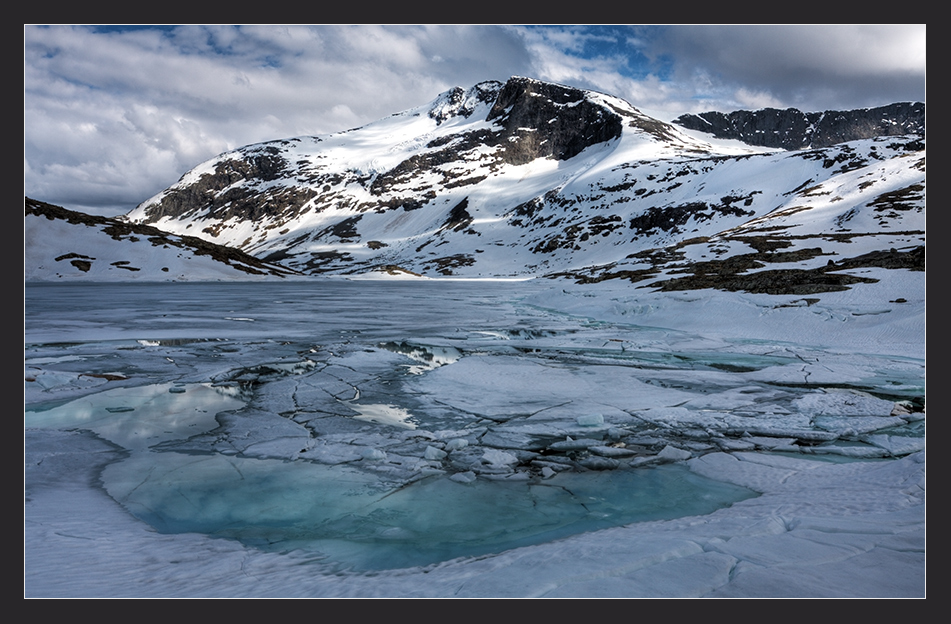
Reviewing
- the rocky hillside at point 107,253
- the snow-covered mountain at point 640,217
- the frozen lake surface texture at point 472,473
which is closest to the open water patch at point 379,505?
the frozen lake surface texture at point 472,473

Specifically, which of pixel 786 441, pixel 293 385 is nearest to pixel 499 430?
pixel 786 441

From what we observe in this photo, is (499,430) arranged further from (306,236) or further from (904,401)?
(306,236)

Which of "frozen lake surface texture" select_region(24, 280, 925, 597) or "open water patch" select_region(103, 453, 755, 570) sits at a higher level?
"frozen lake surface texture" select_region(24, 280, 925, 597)

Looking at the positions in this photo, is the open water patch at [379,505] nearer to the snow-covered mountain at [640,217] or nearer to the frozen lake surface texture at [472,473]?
the frozen lake surface texture at [472,473]

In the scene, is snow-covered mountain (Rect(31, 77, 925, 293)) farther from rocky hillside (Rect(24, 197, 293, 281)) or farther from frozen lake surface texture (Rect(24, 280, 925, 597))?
rocky hillside (Rect(24, 197, 293, 281))

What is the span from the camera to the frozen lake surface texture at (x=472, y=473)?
326cm

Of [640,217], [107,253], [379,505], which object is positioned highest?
[640,217]

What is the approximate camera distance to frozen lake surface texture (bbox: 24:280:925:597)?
10.7 ft

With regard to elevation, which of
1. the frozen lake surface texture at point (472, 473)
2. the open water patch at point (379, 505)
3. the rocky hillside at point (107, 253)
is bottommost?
the open water patch at point (379, 505)

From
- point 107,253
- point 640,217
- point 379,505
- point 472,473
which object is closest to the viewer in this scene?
point 379,505

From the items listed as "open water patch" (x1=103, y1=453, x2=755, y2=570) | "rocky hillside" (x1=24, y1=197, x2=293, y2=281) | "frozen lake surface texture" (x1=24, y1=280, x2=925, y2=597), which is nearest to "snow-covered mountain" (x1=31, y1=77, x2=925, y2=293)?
"frozen lake surface texture" (x1=24, y1=280, x2=925, y2=597)

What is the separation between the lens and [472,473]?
5.30 m

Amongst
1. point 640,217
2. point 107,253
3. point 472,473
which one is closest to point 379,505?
point 472,473

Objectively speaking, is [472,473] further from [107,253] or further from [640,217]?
[640,217]
